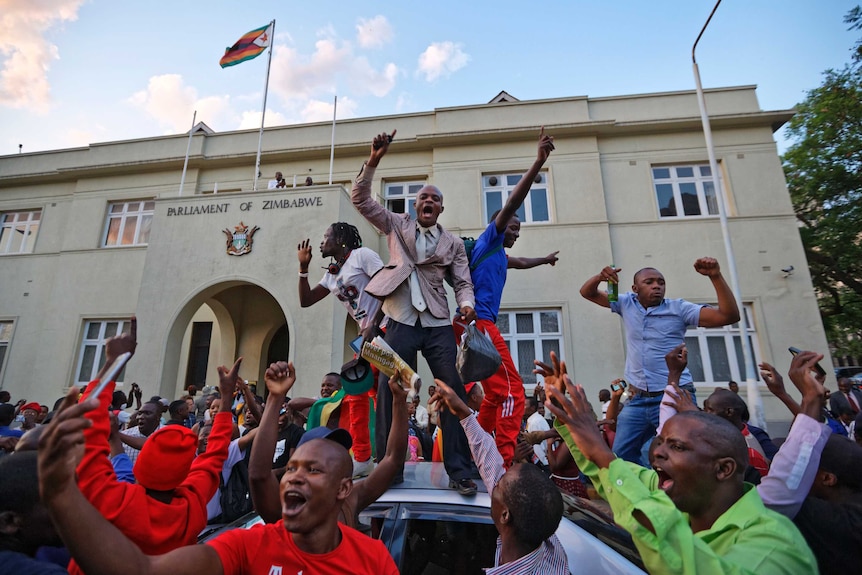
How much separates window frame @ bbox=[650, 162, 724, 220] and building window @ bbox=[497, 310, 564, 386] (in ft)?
12.9

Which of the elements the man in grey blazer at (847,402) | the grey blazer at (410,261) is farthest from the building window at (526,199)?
the grey blazer at (410,261)

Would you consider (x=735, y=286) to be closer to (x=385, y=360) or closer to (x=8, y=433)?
(x=385, y=360)

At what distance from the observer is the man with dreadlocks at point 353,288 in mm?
3479

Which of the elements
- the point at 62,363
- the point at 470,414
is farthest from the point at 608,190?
the point at 62,363

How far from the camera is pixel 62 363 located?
41.7ft

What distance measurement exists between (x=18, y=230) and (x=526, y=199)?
16295mm

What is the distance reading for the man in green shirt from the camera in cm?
136

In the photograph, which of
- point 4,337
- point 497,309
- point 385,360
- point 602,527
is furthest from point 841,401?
point 4,337

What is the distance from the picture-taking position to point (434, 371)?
134 inches

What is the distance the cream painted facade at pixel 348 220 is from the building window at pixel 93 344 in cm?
17

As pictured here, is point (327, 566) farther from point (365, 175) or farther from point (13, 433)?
point (13, 433)

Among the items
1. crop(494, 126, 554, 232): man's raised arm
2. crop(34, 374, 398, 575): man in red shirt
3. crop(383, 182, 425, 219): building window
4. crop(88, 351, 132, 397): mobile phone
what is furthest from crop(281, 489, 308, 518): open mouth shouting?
crop(383, 182, 425, 219): building window

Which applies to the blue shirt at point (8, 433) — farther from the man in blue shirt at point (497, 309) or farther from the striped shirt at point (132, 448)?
the man in blue shirt at point (497, 309)

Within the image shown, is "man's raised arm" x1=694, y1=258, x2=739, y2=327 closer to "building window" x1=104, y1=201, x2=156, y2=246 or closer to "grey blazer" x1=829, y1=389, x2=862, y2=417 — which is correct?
"grey blazer" x1=829, y1=389, x2=862, y2=417
